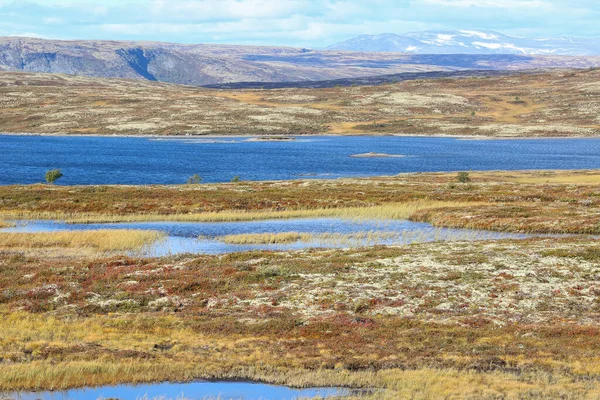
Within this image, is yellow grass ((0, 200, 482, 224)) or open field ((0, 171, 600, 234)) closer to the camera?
open field ((0, 171, 600, 234))

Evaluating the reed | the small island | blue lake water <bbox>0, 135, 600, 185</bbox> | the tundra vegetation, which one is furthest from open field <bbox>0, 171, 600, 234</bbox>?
the small island

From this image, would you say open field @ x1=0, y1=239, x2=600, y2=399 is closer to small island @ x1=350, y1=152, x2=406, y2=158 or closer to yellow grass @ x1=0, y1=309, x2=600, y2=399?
yellow grass @ x1=0, y1=309, x2=600, y2=399

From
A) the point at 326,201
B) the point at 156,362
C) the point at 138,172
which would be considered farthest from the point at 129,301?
the point at 138,172

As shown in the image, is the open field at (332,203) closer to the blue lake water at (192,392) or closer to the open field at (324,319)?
the open field at (324,319)

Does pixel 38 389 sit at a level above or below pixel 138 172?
above

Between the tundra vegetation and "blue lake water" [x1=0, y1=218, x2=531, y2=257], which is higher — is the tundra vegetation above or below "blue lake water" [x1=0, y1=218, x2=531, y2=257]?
above

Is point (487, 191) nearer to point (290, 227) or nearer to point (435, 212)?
point (435, 212)
